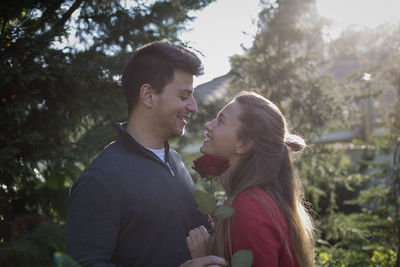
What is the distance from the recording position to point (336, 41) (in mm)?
6637

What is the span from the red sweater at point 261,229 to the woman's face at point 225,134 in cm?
41

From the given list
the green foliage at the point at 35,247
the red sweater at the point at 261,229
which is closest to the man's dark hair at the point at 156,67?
the red sweater at the point at 261,229

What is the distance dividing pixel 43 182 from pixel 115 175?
2.55m

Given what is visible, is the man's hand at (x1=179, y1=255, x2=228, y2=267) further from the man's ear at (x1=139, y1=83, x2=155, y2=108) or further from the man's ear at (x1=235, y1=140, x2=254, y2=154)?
the man's ear at (x1=139, y1=83, x2=155, y2=108)

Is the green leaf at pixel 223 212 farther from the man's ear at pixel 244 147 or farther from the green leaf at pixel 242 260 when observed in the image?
the man's ear at pixel 244 147

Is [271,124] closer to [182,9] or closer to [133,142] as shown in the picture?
[133,142]

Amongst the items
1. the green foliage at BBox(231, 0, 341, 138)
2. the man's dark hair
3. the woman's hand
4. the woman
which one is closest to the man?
the man's dark hair

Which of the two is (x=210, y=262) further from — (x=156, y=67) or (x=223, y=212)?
(x=156, y=67)

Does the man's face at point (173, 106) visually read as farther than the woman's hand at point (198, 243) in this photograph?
Yes

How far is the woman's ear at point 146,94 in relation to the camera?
2.36 m

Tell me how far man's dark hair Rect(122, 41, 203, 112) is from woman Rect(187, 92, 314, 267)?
0.44 meters

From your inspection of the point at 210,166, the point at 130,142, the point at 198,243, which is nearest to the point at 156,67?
the point at 130,142

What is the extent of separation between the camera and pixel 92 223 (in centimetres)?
173

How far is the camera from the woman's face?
227 cm
